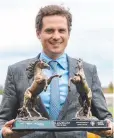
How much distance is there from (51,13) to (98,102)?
25.8 inches

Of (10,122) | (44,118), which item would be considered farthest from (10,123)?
(44,118)

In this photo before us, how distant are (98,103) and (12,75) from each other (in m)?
0.59

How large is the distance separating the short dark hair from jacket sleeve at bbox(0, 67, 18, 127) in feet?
1.22

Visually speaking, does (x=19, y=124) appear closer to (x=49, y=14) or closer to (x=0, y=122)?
(x=0, y=122)

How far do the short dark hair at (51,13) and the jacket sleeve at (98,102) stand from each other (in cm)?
40

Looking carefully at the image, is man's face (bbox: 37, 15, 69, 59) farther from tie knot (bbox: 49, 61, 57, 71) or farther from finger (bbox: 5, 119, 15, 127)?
finger (bbox: 5, 119, 15, 127)

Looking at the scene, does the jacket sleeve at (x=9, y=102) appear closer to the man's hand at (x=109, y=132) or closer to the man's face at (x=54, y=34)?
the man's face at (x=54, y=34)

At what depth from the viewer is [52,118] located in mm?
3461

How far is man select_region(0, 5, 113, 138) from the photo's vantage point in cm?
347

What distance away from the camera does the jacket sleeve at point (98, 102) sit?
3637mm

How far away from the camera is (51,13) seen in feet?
11.6

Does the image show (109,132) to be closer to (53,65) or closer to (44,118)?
(44,118)

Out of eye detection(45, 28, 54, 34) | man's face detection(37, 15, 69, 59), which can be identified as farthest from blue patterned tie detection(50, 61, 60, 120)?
eye detection(45, 28, 54, 34)

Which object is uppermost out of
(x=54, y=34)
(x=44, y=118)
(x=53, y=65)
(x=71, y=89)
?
(x=54, y=34)
